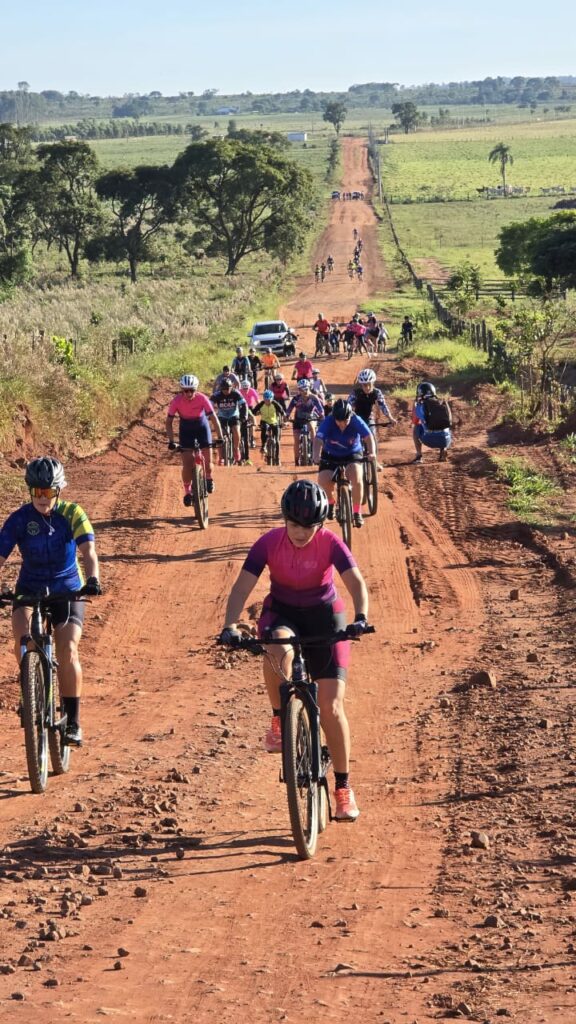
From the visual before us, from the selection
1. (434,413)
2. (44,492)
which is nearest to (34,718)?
(44,492)

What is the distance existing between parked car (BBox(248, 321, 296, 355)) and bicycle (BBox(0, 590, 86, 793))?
37.4 meters

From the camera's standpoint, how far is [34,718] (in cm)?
825

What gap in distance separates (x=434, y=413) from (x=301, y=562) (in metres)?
14.8

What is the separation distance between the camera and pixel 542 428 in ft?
87.7

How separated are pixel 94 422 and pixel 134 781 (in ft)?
61.1

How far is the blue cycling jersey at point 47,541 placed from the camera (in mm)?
8547

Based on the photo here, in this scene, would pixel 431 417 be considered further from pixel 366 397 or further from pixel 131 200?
pixel 131 200

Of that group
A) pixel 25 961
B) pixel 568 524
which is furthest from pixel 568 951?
pixel 568 524

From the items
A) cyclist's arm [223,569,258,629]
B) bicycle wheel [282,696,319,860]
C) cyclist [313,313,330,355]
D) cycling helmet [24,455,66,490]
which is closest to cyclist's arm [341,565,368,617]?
cyclist's arm [223,569,258,629]

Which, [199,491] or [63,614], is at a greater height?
[63,614]

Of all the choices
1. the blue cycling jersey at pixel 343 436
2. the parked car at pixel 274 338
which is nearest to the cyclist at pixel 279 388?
the blue cycling jersey at pixel 343 436

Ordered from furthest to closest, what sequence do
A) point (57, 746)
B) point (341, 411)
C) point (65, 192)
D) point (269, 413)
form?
1. point (65, 192)
2. point (269, 413)
3. point (341, 411)
4. point (57, 746)

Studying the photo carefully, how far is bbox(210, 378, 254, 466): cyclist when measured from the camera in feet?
72.7

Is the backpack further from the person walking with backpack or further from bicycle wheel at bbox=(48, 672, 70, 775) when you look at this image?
bicycle wheel at bbox=(48, 672, 70, 775)
